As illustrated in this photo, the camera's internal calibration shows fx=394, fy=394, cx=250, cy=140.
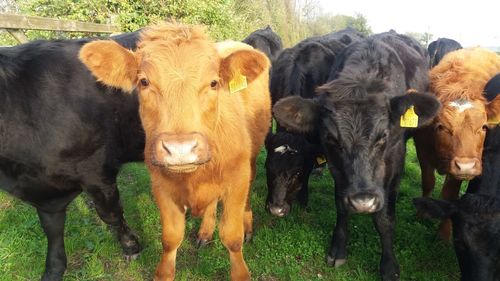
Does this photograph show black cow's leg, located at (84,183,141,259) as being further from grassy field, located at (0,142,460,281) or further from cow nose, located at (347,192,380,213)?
cow nose, located at (347,192,380,213)

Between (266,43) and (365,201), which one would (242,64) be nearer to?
(365,201)

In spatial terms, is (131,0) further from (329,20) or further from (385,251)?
(329,20)

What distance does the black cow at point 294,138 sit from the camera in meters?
4.16

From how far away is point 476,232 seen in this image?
2.81m

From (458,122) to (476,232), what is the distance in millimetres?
1439

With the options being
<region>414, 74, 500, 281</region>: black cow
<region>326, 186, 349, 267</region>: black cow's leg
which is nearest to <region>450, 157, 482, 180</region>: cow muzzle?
<region>414, 74, 500, 281</region>: black cow

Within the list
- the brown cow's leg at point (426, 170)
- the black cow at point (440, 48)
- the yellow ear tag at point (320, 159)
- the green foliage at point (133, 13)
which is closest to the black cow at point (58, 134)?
the yellow ear tag at point (320, 159)

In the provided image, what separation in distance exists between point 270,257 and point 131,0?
8.68 metres

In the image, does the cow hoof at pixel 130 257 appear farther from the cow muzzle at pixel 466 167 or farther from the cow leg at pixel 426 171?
the cow leg at pixel 426 171

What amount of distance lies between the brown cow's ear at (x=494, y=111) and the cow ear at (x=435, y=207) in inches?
51.8

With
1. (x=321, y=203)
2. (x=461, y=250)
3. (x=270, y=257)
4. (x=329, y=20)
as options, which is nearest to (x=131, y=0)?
(x=321, y=203)

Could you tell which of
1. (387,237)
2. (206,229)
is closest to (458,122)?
(387,237)

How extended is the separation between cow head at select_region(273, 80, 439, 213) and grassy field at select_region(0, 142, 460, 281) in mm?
994

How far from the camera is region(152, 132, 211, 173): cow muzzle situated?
224 centimetres
